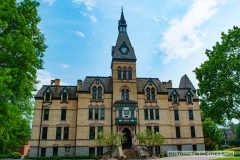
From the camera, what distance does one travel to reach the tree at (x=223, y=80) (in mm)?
22109

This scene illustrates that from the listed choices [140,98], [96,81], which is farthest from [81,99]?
[140,98]

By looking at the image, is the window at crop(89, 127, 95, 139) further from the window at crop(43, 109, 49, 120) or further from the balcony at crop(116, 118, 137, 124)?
the window at crop(43, 109, 49, 120)

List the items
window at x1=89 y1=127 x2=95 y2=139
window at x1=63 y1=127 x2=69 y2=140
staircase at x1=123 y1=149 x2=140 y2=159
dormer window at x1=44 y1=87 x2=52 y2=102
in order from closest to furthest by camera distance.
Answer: staircase at x1=123 y1=149 x2=140 y2=159
window at x1=89 y1=127 x2=95 y2=139
window at x1=63 y1=127 x2=69 y2=140
dormer window at x1=44 y1=87 x2=52 y2=102

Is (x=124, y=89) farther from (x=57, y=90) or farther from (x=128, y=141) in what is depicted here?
(x=57, y=90)

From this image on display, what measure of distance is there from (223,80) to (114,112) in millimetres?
18887

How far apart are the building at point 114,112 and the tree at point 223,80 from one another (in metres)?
13.4

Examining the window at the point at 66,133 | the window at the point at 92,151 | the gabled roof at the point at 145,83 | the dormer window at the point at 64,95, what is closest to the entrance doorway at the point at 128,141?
the window at the point at 92,151

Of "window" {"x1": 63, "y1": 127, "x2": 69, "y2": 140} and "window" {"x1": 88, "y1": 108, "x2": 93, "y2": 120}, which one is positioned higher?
"window" {"x1": 88, "y1": 108, "x2": 93, "y2": 120}

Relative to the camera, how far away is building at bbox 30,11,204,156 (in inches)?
1358

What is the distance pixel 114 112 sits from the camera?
3559 centimetres

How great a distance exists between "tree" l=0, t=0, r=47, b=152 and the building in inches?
802

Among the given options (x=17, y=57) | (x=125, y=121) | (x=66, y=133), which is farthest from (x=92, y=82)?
(x=17, y=57)

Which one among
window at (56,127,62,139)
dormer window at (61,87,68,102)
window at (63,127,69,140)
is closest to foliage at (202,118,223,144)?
window at (63,127,69,140)

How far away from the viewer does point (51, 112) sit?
35906 mm
